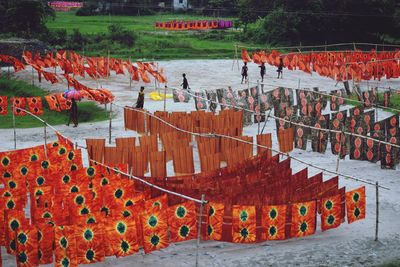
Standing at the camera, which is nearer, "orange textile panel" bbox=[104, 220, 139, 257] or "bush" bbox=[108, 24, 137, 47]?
"orange textile panel" bbox=[104, 220, 139, 257]

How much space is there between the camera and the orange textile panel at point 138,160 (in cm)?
1980

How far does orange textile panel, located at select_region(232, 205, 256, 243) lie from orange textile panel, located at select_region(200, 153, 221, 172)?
511 centimetres

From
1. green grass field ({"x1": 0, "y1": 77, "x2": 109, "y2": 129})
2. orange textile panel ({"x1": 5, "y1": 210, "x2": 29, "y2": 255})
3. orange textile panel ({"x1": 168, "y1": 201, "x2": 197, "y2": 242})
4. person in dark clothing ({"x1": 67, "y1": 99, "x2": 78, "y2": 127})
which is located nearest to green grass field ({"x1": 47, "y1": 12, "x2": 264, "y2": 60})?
green grass field ({"x1": 0, "y1": 77, "x2": 109, "y2": 129})

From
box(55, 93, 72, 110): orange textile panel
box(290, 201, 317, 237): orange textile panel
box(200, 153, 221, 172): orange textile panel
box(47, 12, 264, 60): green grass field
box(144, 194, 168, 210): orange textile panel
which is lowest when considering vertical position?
box(290, 201, 317, 237): orange textile panel

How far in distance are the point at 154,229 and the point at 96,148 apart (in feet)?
22.0

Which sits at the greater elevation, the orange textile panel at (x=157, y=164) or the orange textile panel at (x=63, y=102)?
the orange textile panel at (x=63, y=102)

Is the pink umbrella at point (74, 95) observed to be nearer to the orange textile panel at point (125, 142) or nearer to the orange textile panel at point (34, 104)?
the orange textile panel at point (34, 104)

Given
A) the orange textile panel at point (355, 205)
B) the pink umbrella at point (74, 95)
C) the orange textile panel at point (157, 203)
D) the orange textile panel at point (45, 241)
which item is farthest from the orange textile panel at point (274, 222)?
the pink umbrella at point (74, 95)

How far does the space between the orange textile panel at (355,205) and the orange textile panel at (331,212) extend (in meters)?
0.22

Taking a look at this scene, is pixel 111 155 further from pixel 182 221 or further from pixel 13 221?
pixel 13 221

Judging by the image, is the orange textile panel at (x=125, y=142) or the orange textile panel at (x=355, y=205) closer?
the orange textile panel at (x=355, y=205)

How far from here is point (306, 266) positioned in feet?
47.5

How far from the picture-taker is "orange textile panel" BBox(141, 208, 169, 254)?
1371 centimetres

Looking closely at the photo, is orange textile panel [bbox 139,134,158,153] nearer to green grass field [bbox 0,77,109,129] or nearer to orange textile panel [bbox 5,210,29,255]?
orange textile panel [bbox 5,210,29,255]
